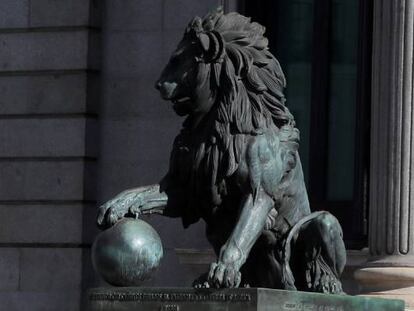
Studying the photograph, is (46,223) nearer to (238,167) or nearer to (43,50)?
(43,50)

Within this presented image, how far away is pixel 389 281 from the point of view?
2211 cm

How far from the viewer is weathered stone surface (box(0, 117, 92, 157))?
2531 centimetres

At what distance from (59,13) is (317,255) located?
9.88 m

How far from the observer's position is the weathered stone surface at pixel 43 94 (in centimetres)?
2534

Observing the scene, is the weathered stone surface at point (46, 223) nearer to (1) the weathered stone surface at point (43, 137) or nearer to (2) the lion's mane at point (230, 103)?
(1) the weathered stone surface at point (43, 137)

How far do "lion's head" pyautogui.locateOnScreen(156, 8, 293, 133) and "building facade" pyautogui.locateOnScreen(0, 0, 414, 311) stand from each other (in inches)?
264

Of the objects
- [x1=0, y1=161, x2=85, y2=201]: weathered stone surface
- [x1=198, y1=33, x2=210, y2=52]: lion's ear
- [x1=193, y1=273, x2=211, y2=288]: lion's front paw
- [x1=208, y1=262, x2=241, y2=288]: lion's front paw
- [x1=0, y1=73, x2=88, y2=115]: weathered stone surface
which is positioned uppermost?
[x1=198, y1=33, x2=210, y2=52]: lion's ear

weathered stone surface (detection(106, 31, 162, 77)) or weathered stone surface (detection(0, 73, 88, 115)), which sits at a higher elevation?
weathered stone surface (detection(106, 31, 162, 77))

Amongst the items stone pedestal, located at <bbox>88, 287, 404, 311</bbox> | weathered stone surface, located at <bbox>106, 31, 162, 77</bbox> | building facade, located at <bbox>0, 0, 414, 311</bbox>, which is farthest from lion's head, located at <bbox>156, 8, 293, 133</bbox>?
weathered stone surface, located at <bbox>106, 31, 162, 77</bbox>

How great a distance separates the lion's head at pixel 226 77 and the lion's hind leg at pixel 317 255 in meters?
0.77

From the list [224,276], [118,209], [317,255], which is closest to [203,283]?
[224,276]

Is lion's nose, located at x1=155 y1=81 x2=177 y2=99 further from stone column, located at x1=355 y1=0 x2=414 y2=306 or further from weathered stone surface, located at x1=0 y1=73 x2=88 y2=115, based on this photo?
weathered stone surface, located at x1=0 y1=73 x2=88 y2=115

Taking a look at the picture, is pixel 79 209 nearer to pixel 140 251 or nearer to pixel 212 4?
pixel 212 4

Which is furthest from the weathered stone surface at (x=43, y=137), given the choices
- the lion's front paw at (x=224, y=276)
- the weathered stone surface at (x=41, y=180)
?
the lion's front paw at (x=224, y=276)
